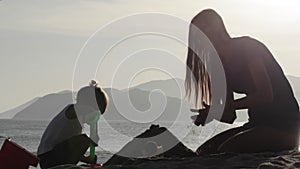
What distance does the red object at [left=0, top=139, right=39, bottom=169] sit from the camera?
713 centimetres

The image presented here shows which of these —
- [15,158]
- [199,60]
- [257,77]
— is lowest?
[15,158]

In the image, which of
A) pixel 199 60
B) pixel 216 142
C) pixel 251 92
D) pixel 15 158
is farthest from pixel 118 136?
pixel 251 92

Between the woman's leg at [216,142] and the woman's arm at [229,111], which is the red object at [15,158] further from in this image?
the woman's arm at [229,111]

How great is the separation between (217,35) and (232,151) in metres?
1.18

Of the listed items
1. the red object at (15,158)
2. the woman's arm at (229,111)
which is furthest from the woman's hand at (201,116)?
the red object at (15,158)

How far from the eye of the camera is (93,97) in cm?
769

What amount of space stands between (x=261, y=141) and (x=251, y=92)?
1.62 feet

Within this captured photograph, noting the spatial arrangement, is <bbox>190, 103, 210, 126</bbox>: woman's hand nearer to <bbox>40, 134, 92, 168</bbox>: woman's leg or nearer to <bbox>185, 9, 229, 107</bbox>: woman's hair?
<bbox>185, 9, 229, 107</bbox>: woman's hair

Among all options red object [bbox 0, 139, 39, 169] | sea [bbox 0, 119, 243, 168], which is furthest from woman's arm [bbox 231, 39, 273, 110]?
red object [bbox 0, 139, 39, 169]

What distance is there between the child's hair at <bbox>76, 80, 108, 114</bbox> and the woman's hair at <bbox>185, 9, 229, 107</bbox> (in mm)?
1273

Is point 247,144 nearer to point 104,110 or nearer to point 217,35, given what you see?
point 217,35

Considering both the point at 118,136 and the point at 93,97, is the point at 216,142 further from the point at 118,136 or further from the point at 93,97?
the point at 118,136

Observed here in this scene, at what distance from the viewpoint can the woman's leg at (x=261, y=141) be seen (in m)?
6.50

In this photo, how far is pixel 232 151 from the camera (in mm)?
6520
